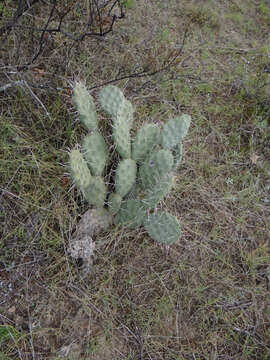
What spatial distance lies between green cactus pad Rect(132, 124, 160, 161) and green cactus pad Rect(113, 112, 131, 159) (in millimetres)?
51

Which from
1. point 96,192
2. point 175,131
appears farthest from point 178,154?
point 96,192

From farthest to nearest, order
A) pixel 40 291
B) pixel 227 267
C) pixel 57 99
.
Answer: pixel 57 99, pixel 227 267, pixel 40 291

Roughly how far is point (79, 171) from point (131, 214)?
44 cm

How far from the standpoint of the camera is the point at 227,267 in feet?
6.59

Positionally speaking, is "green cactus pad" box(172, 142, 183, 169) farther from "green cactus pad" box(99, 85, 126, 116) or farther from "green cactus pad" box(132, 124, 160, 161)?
"green cactus pad" box(99, 85, 126, 116)

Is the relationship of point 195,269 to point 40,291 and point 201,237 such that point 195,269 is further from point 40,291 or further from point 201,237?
point 40,291

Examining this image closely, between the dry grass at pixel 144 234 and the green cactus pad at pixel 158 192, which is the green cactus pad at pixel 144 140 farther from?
the dry grass at pixel 144 234

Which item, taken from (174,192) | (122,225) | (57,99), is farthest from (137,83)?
(122,225)

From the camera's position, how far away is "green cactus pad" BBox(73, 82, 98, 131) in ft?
5.86

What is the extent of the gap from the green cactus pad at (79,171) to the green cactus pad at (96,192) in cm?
3

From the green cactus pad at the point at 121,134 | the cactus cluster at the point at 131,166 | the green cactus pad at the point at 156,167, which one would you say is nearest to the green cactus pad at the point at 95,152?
the cactus cluster at the point at 131,166

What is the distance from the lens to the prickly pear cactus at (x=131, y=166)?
5.90ft

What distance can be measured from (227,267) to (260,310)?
29 cm

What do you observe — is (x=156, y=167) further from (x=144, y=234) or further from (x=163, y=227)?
(x=144, y=234)
